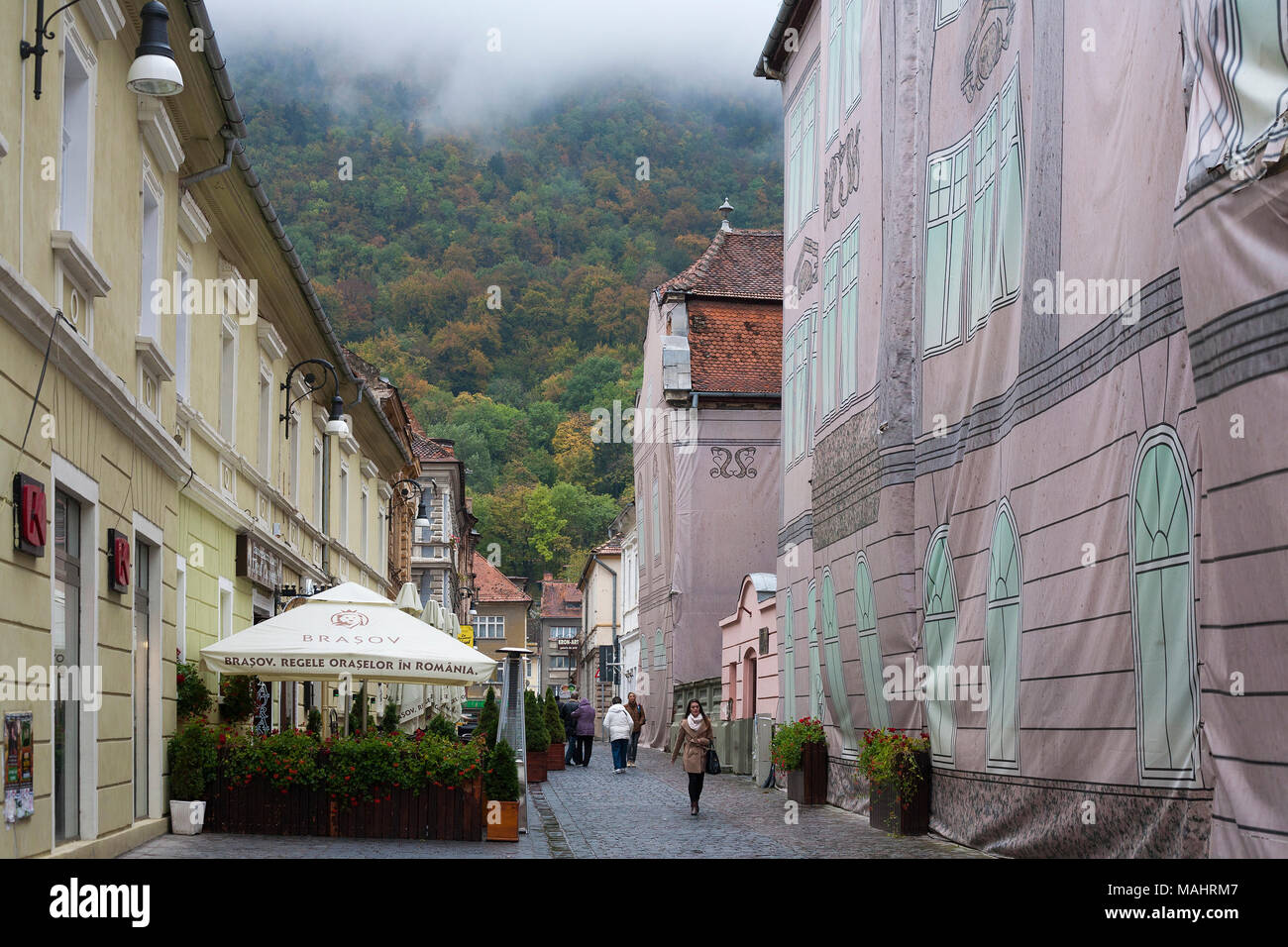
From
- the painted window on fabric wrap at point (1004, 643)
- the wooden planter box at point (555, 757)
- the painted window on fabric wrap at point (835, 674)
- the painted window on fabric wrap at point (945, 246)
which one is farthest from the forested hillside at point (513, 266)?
the painted window on fabric wrap at point (1004, 643)

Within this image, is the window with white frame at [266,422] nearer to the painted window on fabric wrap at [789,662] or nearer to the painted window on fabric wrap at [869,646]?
the painted window on fabric wrap at [869,646]

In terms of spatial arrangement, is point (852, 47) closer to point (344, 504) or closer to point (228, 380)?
point (228, 380)

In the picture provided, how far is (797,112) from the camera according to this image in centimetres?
2569

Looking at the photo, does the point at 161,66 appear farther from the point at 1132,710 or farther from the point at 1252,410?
the point at 1132,710

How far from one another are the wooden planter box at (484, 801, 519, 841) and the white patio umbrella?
1.73 meters

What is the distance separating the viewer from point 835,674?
67.6ft

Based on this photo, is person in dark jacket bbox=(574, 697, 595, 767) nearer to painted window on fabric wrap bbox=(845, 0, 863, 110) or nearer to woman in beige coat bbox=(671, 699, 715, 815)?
woman in beige coat bbox=(671, 699, 715, 815)

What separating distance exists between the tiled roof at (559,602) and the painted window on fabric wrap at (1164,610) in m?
92.5

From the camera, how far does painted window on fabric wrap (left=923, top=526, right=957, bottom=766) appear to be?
1525 centimetres

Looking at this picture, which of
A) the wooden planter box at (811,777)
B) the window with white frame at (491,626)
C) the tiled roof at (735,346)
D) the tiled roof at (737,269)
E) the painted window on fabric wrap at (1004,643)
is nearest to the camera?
the painted window on fabric wrap at (1004,643)

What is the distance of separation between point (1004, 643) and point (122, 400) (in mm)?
7758

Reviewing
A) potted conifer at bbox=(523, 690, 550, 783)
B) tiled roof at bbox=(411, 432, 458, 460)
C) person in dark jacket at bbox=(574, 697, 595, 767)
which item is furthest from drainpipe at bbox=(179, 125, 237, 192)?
tiled roof at bbox=(411, 432, 458, 460)

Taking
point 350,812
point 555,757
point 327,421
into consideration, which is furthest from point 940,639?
point 555,757

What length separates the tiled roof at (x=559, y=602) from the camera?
338 ft
